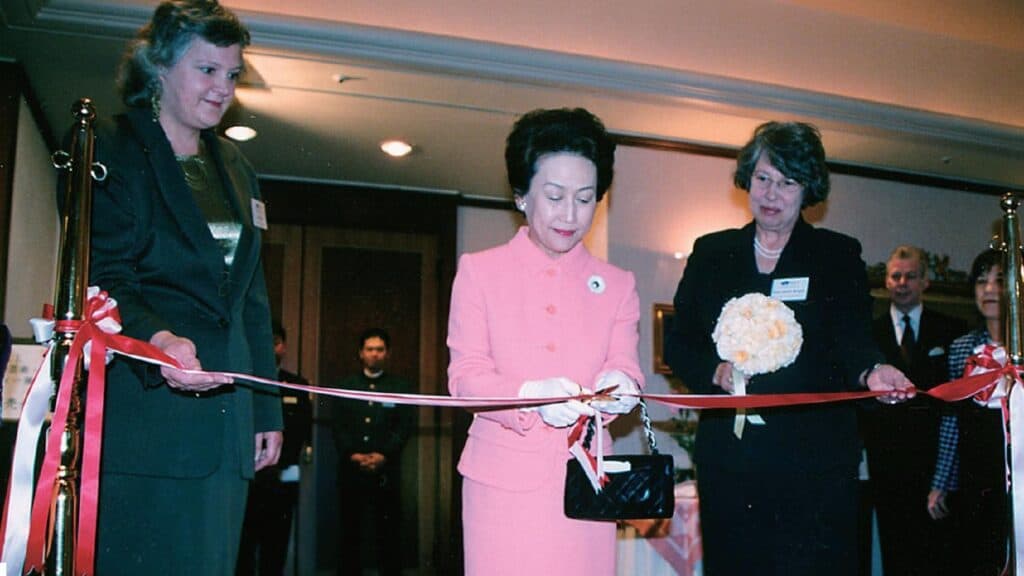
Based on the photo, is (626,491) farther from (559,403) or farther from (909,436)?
(909,436)

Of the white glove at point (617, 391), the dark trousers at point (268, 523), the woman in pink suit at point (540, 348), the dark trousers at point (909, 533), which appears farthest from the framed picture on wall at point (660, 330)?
the white glove at point (617, 391)

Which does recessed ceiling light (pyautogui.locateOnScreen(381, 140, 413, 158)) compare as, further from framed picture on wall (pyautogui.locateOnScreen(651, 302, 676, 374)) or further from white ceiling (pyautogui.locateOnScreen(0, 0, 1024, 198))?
framed picture on wall (pyautogui.locateOnScreen(651, 302, 676, 374))

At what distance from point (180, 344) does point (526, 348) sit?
798 mm

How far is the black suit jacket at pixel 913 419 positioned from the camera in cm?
540

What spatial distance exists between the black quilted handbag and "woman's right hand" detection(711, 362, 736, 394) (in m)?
0.67

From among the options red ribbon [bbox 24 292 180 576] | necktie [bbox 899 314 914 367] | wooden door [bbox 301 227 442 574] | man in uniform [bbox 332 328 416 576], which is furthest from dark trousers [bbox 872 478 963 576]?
red ribbon [bbox 24 292 180 576]

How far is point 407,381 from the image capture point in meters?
8.45

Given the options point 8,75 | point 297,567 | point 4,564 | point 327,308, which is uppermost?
point 8,75

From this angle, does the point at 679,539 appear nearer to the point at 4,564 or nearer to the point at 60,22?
the point at 4,564

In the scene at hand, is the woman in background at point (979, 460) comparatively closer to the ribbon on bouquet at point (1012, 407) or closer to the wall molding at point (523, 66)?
the ribbon on bouquet at point (1012, 407)

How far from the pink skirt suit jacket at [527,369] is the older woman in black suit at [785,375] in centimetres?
57

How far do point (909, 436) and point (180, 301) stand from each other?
4.58 meters

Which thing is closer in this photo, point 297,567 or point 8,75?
point 8,75

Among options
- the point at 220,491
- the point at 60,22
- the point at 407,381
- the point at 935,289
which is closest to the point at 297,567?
the point at 407,381
